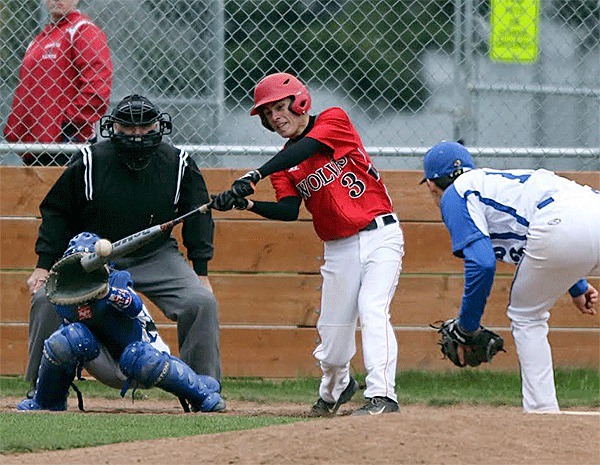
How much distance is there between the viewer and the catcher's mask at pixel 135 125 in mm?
6590

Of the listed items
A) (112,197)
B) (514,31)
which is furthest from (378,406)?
(514,31)

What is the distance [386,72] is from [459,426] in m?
3.92

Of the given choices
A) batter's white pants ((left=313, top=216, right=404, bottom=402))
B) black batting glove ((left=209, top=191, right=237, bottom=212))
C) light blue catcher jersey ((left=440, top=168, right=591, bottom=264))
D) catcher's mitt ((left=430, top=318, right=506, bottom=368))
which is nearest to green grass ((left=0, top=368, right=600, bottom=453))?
batter's white pants ((left=313, top=216, right=404, bottom=402))

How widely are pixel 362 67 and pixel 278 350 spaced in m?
1.87

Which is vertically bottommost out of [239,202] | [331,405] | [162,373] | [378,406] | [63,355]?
[331,405]

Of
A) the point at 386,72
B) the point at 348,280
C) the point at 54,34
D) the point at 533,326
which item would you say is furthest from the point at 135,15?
the point at 533,326

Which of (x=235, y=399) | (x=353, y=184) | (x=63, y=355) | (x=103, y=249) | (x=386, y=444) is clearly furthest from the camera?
(x=235, y=399)

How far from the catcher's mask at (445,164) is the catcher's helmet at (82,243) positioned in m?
1.66

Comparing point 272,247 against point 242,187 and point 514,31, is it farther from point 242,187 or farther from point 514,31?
point 242,187

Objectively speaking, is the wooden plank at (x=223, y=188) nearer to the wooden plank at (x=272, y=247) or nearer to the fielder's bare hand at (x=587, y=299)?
the wooden plank at (x=272, y=247)

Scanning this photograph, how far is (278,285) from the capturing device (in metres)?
8.08

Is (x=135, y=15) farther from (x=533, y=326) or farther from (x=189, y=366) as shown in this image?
(x=533, y=326)

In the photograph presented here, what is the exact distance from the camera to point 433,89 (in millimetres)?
8070

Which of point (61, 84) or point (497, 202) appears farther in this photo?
point (61, 84)
